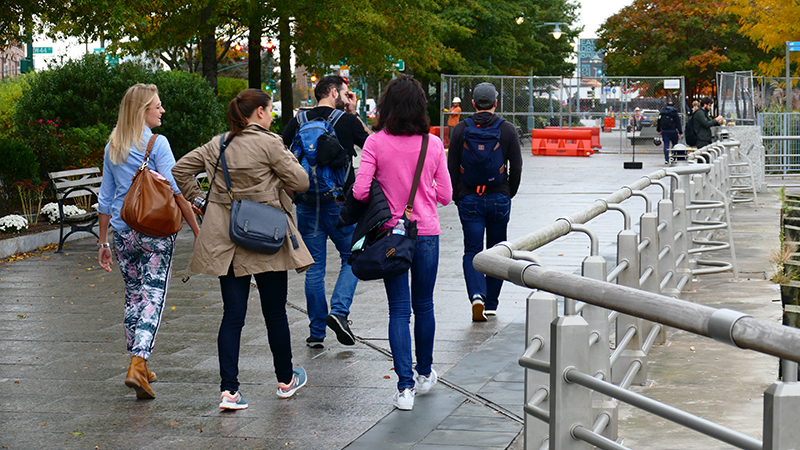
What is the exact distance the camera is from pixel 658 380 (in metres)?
5.55

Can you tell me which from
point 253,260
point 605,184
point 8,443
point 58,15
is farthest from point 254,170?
point 605,184

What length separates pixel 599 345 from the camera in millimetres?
3900

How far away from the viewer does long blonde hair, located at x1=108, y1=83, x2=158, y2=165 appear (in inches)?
226

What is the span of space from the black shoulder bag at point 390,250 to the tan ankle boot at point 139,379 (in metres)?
1.37

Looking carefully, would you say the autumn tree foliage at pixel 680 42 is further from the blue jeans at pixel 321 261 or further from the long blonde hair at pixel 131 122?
the long blonde hair at pixel 131 122

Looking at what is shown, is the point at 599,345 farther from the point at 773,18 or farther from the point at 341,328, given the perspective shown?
the point at 773,18

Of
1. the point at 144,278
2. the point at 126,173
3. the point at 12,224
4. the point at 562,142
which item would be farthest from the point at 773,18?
the point at 144,278

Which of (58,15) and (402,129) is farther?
(58,15)

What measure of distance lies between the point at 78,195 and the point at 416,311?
863 centimetres

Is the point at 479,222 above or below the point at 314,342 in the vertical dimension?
above

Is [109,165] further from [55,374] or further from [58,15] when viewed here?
[58,15]

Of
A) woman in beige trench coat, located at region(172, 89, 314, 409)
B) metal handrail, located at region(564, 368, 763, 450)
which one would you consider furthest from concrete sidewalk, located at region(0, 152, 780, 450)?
metal handrail, located at region(564, 368, 763, 450)

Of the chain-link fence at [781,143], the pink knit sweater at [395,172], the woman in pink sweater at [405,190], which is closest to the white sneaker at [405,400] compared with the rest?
the woman in pink sweater at [405,190]

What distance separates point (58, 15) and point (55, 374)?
8.24 metres
